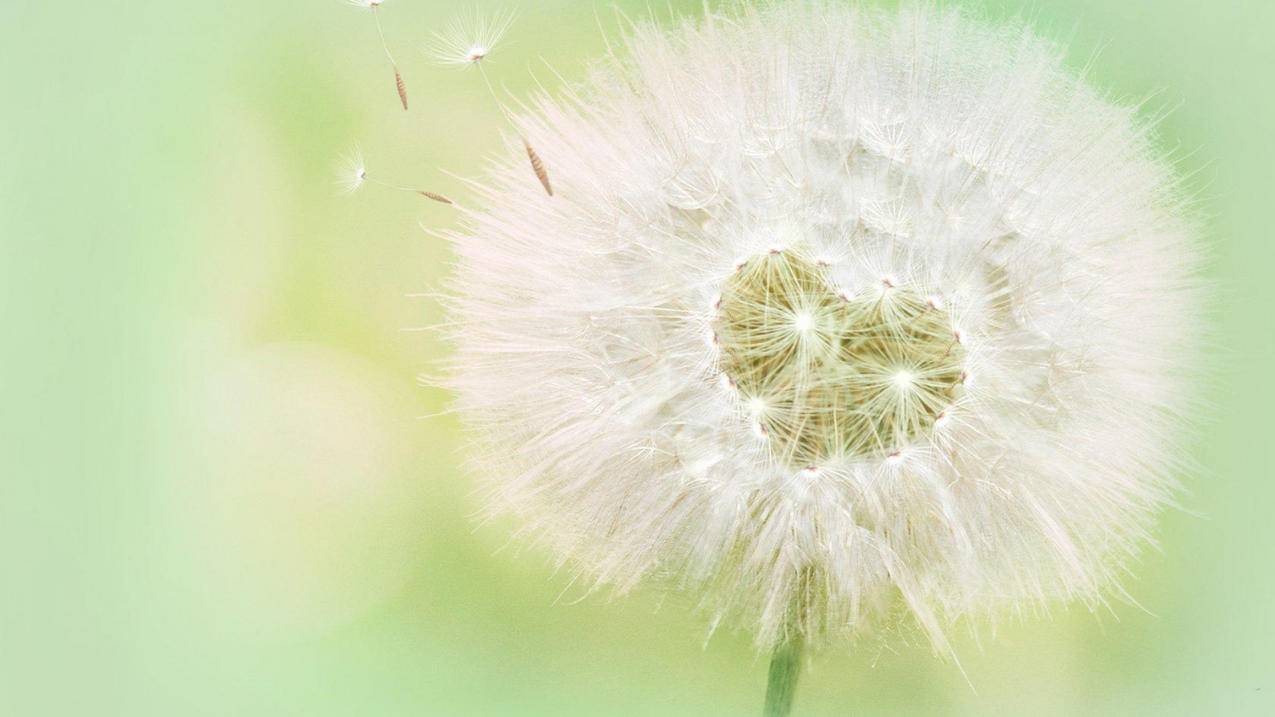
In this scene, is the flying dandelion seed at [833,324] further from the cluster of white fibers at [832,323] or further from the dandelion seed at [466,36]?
the dandelion seed at [466,36]

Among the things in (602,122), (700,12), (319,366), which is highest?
(700,12)

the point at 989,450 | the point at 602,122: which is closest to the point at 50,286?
the point at 602,122

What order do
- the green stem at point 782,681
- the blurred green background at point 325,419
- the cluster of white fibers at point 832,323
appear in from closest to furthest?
the cluster of white fibers at point 832,323 < the green stem at point 782,681 < the blurred green background at point 325,419

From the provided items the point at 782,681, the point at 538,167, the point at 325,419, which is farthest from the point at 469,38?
the point at 782,681

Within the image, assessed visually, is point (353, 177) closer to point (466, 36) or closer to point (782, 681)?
point (466, 36)

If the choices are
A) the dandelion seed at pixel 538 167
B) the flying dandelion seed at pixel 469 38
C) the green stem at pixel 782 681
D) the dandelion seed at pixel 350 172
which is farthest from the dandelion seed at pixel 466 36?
the green stem at pixel 782 681

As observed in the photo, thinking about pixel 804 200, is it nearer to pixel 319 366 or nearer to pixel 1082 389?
pixel 1082 389

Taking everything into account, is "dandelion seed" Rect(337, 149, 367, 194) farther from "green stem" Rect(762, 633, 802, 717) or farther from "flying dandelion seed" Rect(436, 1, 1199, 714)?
"green stem" Rect(762, 633, 802, 717)
